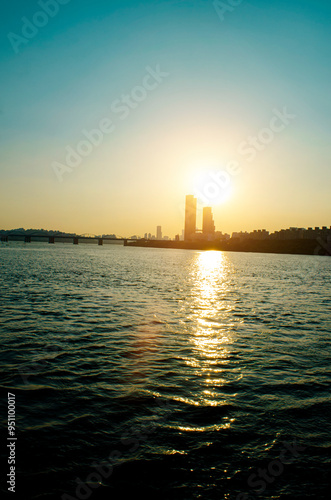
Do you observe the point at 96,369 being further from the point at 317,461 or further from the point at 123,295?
the point at 123,295

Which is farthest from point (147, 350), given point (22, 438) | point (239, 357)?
point (22, 438)

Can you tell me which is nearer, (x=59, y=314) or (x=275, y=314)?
(x=59, y=314)

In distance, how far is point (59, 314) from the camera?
73.7ft

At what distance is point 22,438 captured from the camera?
25.3 ft

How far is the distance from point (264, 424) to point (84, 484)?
469 cm

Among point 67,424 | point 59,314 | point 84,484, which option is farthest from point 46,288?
point 84,484

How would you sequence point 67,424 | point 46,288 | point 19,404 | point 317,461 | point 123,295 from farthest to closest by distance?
point 46,288, point 123,295, point 19,404, point 67,424, point 317,461

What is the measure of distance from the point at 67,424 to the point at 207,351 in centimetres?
815

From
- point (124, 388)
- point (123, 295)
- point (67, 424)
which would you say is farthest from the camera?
point (123, 295)

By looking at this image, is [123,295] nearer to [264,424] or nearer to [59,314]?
[59,314]

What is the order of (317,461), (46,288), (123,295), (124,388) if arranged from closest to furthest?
1. (317,461)
2. (124,388)
3. (123,295)
4. (46,288)

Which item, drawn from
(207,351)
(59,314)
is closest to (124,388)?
(207,351)

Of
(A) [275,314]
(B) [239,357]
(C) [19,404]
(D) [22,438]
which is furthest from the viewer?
(A) [275,314]

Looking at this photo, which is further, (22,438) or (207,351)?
(207,351)
